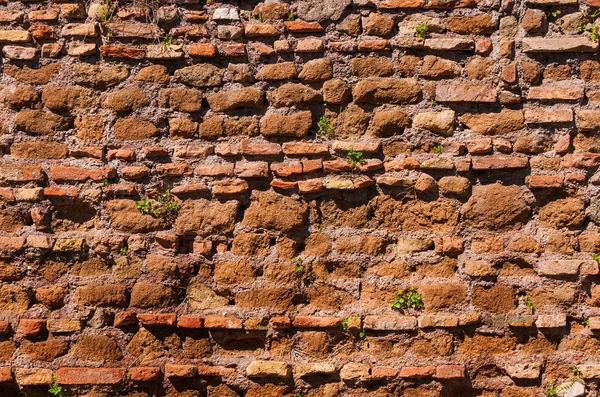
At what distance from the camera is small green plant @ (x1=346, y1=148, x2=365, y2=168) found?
115 inches

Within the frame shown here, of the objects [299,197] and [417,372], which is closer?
[417,372]

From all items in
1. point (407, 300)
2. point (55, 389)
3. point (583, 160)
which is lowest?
point (55, 389)

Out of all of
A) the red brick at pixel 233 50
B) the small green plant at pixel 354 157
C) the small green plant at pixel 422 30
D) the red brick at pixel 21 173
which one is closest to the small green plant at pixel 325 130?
the small green plant at pixel 354 157

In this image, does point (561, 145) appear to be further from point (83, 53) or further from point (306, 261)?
point (83, 53)

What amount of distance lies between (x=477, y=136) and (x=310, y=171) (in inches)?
31.9

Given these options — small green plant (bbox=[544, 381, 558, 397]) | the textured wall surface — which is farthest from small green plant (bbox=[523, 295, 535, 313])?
small green plant (bbox=[544, 381, 558, 397])

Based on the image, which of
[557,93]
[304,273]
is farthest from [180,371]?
[557,93]

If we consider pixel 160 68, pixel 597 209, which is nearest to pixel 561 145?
pixel 597 209

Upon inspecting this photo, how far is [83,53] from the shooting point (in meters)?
2.99

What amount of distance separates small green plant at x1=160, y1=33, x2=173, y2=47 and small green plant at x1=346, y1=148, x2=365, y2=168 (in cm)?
102

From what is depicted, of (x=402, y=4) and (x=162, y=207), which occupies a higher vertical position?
(x=402, y=4)

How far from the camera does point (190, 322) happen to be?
2.89 metres

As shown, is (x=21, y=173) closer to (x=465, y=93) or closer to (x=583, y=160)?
(x=465, y=93)

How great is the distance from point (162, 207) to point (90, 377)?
856mm
